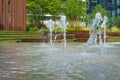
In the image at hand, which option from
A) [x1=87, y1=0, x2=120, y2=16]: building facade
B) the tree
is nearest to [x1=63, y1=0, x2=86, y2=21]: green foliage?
the tree

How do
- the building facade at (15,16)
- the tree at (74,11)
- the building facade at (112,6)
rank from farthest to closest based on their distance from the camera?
the building facade at (112,6), the tree at (74,11), the building facade at (15,16)

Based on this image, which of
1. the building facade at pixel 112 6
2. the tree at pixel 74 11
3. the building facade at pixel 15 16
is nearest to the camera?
the building facade at pixel 15 16

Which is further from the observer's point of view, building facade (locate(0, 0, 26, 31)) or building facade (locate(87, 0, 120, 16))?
building facade (locate(87, 0, 120, 16))

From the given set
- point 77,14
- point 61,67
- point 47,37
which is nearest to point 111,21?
point 77,14

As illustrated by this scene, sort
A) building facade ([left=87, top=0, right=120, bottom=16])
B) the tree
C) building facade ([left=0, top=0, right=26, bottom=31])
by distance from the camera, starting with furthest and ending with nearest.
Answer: building facade ([left=87, top=0, right=120, bottom=16]), the tree, building facade ([left=0, top=0, right=26, bottom=31])

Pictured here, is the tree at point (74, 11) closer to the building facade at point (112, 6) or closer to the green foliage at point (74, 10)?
the green foliage at point (74, 10)

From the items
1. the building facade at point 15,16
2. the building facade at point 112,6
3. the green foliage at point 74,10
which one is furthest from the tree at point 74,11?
the building facade at point 112,6

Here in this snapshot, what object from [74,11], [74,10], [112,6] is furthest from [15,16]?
[112,6]

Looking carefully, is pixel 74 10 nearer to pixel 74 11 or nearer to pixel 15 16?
pixel 74 11

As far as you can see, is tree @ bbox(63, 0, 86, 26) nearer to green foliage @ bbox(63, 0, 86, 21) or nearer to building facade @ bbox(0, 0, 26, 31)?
green foliage @ bbox(63, 0, 86, 21)

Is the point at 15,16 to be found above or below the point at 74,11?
below

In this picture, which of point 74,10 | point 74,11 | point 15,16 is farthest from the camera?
point 74,11

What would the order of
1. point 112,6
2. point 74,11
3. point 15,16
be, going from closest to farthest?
point 15,16
point 74,11
point 112,6

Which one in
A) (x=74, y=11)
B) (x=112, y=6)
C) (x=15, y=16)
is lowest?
(x=15, y=16)
